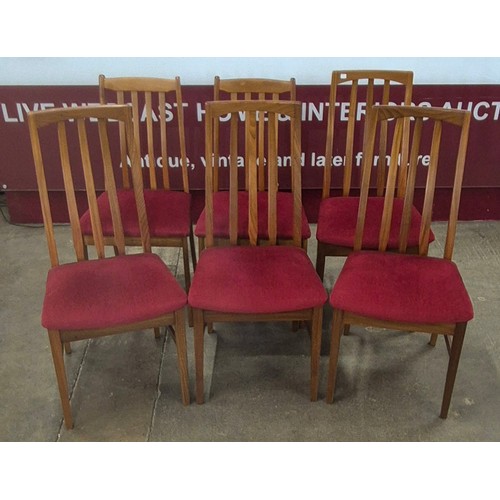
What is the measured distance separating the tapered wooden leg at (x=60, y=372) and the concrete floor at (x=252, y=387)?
6 centimetres

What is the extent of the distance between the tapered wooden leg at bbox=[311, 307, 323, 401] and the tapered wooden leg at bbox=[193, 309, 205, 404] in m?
0.39

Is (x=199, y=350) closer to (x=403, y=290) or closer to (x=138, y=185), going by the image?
(x=138, y=185)

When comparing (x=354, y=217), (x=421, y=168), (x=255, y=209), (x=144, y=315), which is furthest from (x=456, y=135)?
(x=144, y=315)

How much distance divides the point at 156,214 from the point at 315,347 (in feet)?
2.89

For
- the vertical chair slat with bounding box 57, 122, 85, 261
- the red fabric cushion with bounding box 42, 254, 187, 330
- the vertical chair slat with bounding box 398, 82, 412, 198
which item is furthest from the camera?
the vertical chair slat with bounding box 398, 82, 412, 198

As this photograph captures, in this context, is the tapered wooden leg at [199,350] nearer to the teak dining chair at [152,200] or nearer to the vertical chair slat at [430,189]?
the teak dining chair at [152,200]

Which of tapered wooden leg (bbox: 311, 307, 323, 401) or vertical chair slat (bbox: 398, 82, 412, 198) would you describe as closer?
tapered wooden leg (bbox: 311, 307, 323, 401)

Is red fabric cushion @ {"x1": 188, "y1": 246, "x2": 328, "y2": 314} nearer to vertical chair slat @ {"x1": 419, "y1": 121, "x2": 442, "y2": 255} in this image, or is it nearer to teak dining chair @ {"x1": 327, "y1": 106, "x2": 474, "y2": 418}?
teak dining chair @ {"x1": 327, "y1": 106, "x2": 474, "y2": 418}

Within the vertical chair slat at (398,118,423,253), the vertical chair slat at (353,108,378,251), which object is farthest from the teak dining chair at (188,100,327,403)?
the vertical chair slat at (398,118,423,253)

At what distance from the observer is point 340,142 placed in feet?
9.70

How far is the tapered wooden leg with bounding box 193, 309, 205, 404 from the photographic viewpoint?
6.05 feet

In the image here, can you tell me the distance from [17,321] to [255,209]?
1263 millimetres

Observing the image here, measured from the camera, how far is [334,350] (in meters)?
1.94

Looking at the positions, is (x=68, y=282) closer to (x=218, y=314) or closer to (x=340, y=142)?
(x=218, y=314)
